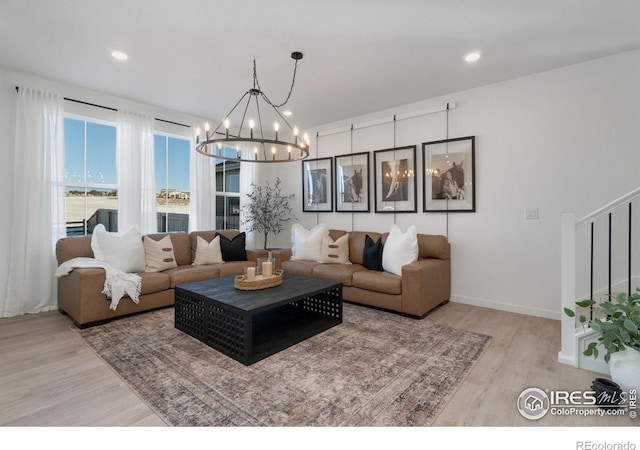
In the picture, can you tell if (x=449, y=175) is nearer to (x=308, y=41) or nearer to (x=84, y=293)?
(x=308, y=41)

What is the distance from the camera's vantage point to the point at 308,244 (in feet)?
15.0

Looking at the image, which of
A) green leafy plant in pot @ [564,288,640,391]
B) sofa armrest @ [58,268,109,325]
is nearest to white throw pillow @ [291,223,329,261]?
sofa armrest @ [58,268,109,325]

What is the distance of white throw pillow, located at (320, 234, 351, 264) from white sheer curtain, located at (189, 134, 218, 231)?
2.08 metres

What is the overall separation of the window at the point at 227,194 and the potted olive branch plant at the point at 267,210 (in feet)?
0.61

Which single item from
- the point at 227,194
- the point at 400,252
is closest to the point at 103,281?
the point at 227,194

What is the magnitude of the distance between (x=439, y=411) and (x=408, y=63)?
3.09 metres

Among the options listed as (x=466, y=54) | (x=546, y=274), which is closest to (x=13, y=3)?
(x=466, y=54)

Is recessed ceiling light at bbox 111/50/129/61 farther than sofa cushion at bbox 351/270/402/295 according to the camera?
No

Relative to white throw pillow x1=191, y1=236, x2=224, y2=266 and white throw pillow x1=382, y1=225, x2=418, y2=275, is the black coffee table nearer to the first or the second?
white throw pillow x1=382, y1=225, x2=418, y2=275

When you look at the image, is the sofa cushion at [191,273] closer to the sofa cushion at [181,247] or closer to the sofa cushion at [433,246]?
the sofa cushion at [181,247]

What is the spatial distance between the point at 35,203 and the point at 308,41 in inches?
139

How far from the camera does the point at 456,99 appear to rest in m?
3.95

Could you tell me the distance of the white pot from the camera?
1780 millimetres

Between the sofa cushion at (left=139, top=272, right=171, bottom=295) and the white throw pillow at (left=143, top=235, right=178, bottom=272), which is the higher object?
the white throw pillow at (left=143, top=235, right=178, bottom=272)
